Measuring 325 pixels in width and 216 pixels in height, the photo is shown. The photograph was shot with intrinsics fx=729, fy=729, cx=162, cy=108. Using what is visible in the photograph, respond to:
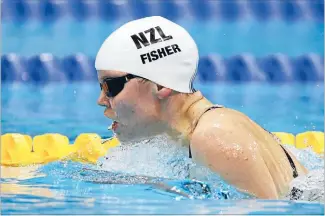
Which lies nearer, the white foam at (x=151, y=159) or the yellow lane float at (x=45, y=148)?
the white foam at (x=151, y=159)

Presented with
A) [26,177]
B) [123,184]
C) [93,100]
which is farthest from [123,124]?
[93,100]

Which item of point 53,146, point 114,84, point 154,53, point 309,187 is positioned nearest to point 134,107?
point 114,84

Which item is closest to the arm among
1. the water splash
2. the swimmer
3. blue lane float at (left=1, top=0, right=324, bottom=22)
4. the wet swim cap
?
the swimmer

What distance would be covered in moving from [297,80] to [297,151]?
3372 mm

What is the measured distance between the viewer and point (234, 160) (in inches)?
78.2

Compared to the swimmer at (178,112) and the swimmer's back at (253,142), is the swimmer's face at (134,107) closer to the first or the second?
the swimmer at (178,112)

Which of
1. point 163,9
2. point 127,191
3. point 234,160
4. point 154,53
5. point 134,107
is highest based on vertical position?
point 154,53

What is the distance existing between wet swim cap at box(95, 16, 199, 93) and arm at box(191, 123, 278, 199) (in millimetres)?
268

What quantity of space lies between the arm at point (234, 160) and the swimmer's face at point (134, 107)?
0.72ft

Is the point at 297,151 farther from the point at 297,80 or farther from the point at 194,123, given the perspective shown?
the point at 297,80

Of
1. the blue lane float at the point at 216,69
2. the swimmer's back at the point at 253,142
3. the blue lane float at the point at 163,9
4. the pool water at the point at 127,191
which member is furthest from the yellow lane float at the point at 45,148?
the blue lane float at the point at 163,9

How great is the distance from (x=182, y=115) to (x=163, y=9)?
4903 mm

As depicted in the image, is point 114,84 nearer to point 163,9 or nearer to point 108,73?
point 108,73

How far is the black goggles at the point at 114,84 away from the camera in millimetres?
2178
